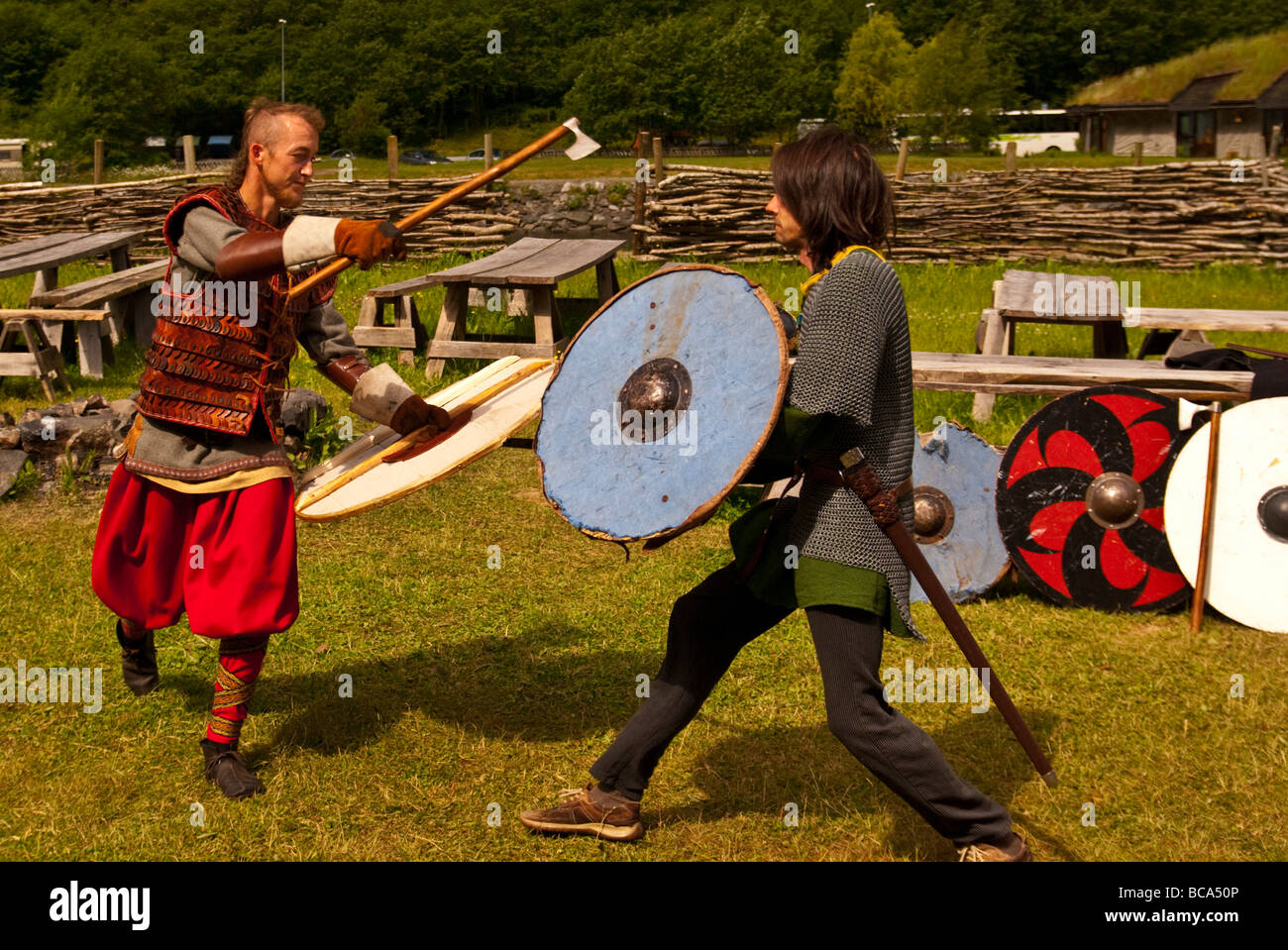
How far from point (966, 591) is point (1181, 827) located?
1688 millimetres

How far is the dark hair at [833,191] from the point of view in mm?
2639

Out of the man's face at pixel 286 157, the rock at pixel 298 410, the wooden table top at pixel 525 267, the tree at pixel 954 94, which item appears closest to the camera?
the man's face at pixel 286 157

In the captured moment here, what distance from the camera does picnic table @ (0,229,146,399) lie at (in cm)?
798

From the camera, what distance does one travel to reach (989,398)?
270 inches

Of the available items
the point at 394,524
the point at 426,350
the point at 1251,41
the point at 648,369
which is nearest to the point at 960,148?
the point at 1251,41

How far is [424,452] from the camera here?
329 centimetres

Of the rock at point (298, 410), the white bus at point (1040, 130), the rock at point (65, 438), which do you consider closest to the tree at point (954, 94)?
the white bus at point (1040, 130)

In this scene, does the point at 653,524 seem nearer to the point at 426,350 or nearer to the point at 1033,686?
the point at 1033,686

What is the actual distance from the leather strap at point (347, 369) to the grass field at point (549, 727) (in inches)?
44.6

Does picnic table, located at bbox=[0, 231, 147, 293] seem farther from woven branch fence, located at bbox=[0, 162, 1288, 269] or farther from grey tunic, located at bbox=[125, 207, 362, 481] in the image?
grey tunic, located at bbox=[125, 207, 362, 481]

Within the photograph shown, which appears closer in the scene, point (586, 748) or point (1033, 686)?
point (586, 748)

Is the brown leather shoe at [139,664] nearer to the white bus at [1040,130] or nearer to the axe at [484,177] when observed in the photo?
the axe at [484,177]

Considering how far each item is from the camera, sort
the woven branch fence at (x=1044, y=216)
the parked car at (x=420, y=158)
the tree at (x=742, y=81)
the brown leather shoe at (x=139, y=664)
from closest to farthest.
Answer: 1. the brown leather shoe at (x=139, y=664)
2. the woven branch fence at (x=1044, y=216)
3. the parked car at (x=420, y=158)
4. the tree at (x=742, y=81)

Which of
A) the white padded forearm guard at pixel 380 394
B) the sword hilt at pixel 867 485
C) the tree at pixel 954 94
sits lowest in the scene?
the sword hilt at pixel 867 485
